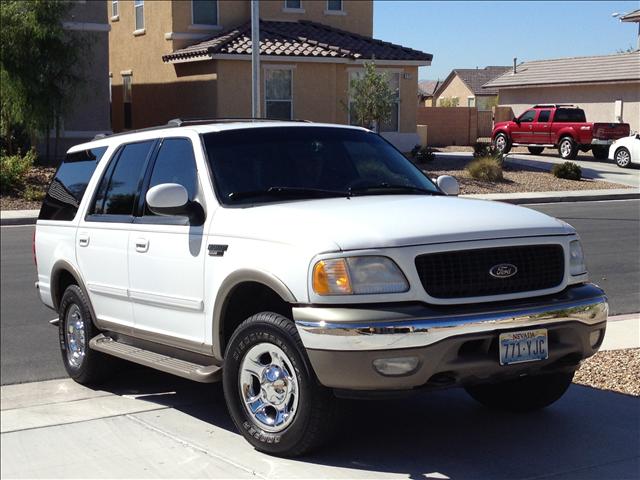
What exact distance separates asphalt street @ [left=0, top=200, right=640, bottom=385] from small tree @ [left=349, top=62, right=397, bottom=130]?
26.9 ft

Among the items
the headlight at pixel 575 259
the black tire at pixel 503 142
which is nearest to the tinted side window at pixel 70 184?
the headlight at pixel 575 259

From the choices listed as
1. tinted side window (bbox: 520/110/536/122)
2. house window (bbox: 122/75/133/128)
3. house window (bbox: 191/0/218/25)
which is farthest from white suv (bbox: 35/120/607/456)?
tinted side window (bbox: 520/110/536/122)

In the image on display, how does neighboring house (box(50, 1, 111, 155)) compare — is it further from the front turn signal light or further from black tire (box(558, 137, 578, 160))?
the front turn signal light

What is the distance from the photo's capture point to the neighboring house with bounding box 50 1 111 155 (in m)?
29.7

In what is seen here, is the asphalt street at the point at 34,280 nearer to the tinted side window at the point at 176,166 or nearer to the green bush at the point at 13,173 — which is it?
the tinted side window at the point at 176,166

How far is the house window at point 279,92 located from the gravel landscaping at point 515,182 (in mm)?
5022

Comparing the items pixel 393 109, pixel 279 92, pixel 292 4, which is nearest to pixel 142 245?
pixel 279 92

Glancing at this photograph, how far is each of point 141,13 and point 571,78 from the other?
66.7 feet

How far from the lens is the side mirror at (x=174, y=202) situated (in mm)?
6188

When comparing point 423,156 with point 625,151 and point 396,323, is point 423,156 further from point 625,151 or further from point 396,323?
point 396,323

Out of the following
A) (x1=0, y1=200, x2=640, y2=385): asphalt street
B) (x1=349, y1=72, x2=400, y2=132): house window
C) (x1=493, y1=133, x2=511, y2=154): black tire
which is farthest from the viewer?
(x1=493, y1=133, x2=511, y2=154): black tire

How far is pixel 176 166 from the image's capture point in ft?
22.4

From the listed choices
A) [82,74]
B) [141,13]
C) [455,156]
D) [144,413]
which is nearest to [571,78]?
[455,156]

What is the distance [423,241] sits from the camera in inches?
211
